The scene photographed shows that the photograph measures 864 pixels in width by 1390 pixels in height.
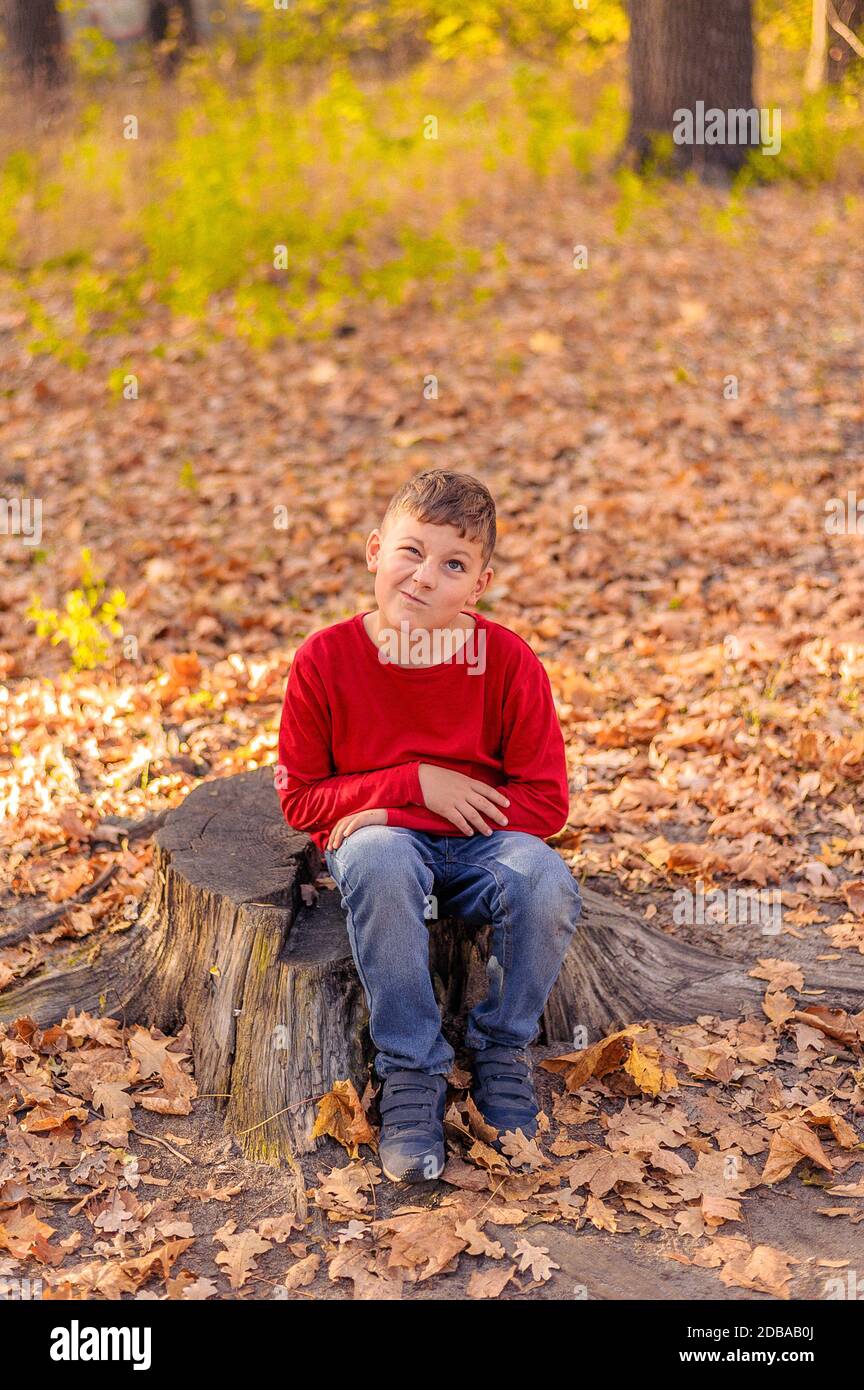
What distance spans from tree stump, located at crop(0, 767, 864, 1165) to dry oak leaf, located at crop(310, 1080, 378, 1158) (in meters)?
0.06

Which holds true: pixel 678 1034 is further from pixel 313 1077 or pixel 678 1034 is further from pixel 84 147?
pixel 84 147

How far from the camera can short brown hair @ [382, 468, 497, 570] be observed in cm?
346

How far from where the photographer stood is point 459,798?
140 inches

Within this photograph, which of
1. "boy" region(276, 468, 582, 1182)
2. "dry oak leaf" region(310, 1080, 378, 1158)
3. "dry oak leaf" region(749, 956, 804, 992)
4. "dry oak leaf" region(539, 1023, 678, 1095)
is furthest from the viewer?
"dry oak leaf" region(749, 956, 804, 992)

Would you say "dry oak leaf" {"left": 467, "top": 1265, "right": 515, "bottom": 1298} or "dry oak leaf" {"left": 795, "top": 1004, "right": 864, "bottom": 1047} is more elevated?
"dry oak leaf" {"left": 795, "top": 1004, "right": 864, "bottom": 1047}

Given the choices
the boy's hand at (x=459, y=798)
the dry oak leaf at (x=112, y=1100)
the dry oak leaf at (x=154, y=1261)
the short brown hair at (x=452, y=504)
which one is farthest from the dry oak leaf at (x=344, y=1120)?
the short brown hair at (x=452, y=504)

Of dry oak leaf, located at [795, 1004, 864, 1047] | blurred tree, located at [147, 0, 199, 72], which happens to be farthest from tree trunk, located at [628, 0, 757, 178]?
dry oak leaf, located at [795, 1004, 864, 1047]

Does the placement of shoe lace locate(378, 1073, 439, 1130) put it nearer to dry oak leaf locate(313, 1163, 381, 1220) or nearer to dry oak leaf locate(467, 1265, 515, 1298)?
dry oak leaf locate(313, 1163, 381, 1220)

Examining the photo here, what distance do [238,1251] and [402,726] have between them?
1.44 metres

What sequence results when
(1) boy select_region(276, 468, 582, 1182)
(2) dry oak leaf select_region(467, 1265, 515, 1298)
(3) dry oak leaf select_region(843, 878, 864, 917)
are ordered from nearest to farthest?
(2) dry oak leaf select_region(467, 1265, 515, 1298), (1) boy select_region(276, 468, 582, 1182), (3) dry oak leaf select_region(843, 878, 864, 917)

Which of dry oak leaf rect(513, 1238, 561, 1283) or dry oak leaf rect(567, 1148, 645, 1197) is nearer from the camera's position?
dry oak leaf rect(513, 1238, 561, 1283)

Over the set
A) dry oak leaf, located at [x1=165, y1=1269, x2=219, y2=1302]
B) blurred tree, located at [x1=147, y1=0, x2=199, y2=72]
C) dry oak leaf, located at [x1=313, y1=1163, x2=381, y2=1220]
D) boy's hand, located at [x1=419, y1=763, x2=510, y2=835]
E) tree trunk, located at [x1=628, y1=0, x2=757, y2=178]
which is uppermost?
blurred tree, located at [x1=147, y1=0, x2=199, y2=72]

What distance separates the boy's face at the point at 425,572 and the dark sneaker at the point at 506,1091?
1225 mm

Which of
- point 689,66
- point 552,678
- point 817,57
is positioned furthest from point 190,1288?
point 817,57
